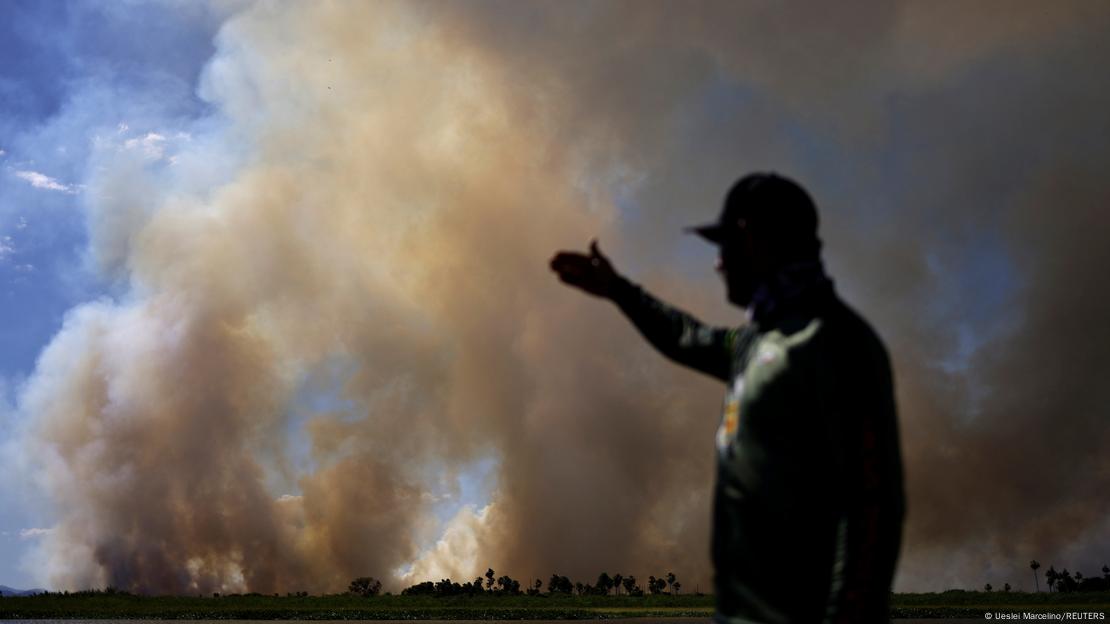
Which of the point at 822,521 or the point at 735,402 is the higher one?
the point at 735,402

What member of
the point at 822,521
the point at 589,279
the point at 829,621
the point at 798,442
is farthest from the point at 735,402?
the point at 589,279

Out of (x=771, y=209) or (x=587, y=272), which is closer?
(x=771, y=209)

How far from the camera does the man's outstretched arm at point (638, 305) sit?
176 inches

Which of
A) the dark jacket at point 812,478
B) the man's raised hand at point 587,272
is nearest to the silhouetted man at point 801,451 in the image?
the dark jacket at point 812,478

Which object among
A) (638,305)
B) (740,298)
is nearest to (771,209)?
(740,298)

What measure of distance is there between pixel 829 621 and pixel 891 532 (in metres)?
0.39

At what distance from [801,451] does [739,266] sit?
2.77ft

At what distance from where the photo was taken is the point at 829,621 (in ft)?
10.6

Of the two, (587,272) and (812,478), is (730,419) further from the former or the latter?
(587,272)

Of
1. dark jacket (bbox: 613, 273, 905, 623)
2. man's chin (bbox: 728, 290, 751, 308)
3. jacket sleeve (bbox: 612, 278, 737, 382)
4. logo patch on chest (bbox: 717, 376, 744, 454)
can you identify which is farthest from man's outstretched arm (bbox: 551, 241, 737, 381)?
dark jacket (bbox: 613, 273, 905, 623)

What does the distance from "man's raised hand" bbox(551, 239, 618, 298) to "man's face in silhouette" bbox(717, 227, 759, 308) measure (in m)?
0.72

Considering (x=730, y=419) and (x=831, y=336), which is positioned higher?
(x=831, y=336)

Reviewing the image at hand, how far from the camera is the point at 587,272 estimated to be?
181 inches

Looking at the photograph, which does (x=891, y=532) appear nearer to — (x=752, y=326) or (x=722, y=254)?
(x=752, y=326)
